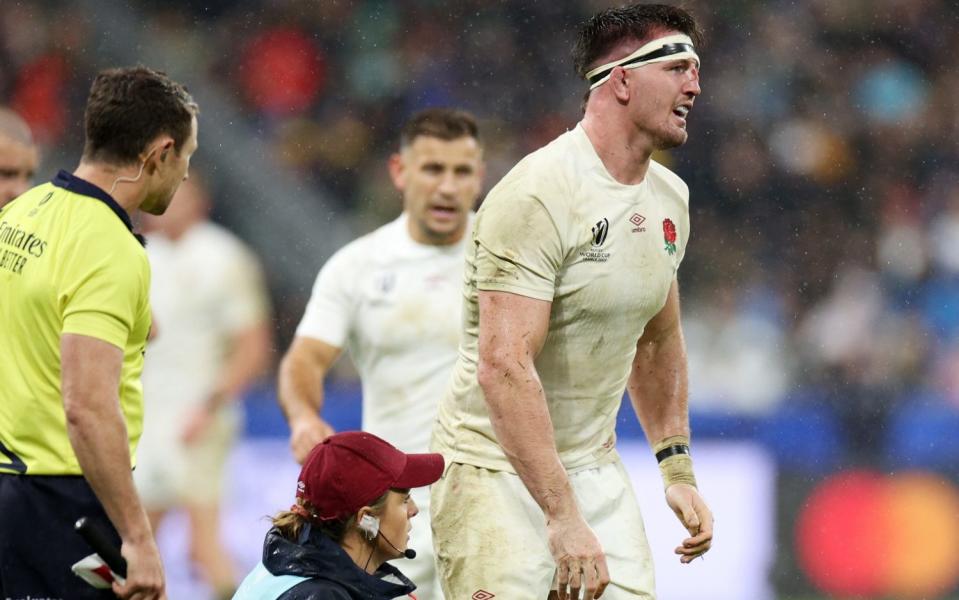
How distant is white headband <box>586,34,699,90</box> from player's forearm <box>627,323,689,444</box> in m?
0.77

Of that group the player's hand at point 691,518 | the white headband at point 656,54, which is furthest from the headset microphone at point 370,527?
the white headband at point 656,54

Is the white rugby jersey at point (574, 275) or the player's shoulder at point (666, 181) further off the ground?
the player's shoulder at point (666, 181)

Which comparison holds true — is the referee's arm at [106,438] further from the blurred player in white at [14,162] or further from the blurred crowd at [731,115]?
the blurred crowd at [731,115]

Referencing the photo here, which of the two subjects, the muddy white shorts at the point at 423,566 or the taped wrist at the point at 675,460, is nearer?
the taped wrist at the point at 675,460

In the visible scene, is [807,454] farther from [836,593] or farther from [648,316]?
[648,316]

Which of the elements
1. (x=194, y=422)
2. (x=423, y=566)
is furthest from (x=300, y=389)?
(x=194, y=422)

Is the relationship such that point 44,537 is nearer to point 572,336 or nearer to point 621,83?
point 572,336

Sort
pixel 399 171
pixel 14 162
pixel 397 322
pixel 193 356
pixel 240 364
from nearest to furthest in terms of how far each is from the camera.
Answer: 1. pixel 14 162
2. pixel 397 322
3. pixel 399 171
4. pixel 240 364
5. pixel 193 356

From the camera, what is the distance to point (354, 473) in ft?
13.2

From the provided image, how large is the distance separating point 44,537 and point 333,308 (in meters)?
2.34

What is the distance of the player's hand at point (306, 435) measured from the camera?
19.4 feet

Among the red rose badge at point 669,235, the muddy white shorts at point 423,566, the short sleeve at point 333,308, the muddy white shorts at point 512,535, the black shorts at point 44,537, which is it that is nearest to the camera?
the black shorts at point 44,537

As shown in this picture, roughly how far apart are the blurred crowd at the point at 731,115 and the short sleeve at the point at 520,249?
6714 mm

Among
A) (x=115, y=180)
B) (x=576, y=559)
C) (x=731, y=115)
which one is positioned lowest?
(x=576, y=559)
